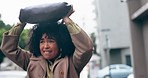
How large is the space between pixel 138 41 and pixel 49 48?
5673mm

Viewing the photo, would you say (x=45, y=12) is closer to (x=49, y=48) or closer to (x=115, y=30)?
(x=49, y=48)

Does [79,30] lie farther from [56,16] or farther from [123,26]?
[123,26]

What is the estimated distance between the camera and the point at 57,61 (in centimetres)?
294

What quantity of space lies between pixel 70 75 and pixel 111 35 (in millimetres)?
32096

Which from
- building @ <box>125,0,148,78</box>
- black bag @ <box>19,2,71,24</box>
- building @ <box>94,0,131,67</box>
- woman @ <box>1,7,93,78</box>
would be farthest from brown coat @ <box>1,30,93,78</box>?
building @ <box>94,0,131,67</box>

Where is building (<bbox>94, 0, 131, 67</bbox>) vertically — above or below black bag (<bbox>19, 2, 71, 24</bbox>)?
below

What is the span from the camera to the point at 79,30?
9.34 feet

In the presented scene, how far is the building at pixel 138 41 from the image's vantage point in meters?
8.31

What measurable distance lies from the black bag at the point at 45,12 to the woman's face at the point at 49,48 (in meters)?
0.16

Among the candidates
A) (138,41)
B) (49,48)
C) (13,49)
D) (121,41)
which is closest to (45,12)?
(49,48)

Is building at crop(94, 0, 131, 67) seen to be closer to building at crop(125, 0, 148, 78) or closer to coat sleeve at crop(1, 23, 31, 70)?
building at crop(125, 0, 148, 78)

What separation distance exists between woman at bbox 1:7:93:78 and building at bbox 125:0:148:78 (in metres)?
5.41

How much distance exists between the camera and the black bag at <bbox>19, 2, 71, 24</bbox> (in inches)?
113

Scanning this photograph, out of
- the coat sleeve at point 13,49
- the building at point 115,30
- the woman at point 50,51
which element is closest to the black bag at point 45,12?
the woman at point 50,51
